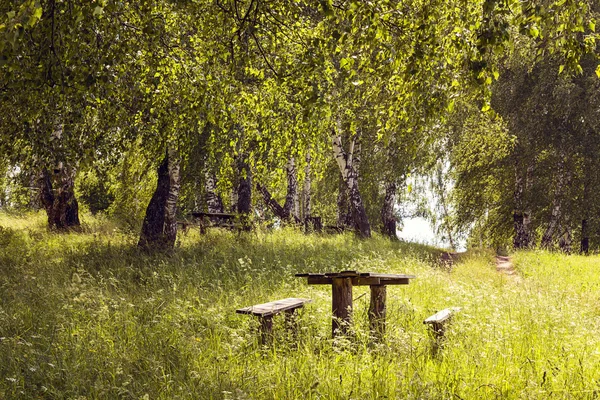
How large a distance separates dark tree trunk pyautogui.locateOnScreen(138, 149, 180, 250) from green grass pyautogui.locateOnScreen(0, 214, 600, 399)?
150 centimetres

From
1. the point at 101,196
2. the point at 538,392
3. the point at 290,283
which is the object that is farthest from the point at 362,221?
the point at 101,196

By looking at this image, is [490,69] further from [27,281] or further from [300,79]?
[27,281]

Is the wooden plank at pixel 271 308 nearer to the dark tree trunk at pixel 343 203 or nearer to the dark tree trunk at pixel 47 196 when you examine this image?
the dark tree trunk at pixel 47 196

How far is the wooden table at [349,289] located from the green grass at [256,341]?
180mm

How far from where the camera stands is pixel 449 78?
570 centimetres

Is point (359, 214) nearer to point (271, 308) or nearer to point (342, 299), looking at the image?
point (342, 299)

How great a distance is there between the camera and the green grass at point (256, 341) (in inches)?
186

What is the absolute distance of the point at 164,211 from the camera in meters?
13.5

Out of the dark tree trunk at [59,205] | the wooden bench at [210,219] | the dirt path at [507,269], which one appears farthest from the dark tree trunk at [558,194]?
the dark tree trunk at [59,205]

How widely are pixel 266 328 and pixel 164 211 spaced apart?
8115 millimetres

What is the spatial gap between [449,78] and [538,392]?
3072 millimetres

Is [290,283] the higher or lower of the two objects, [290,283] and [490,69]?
the lower

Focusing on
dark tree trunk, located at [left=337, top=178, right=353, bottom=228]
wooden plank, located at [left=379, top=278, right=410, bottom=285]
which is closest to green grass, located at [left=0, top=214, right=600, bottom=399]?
wooden plank, located at [left=379, top=278, right=410, bottom=285]

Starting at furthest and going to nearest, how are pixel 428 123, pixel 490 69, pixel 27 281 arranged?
pixel 27 281
pixel 428 123
pixel 490 69
